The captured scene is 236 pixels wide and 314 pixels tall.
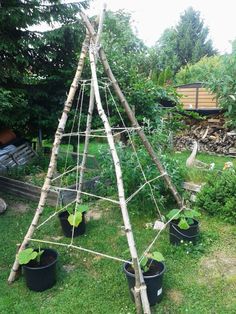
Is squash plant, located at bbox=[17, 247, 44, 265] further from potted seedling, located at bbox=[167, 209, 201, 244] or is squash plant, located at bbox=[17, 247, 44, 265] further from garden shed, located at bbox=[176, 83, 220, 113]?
garden shed, located at bbox=[176, 83, 220, 113]

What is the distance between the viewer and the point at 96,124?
24.3ft

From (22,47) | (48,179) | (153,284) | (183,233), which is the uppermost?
(22,47)

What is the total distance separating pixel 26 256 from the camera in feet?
A: 10.9

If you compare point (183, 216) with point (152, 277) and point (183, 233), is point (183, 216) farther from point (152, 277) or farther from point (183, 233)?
point (152, 277)

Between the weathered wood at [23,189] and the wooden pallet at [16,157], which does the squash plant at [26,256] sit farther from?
the wooden pallet at [16,157]

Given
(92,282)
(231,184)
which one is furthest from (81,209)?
(231,184)

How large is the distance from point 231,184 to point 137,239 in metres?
1.69

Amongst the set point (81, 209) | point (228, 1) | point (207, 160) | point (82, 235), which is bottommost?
point (207, 160)

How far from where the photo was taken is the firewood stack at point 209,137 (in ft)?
34.0

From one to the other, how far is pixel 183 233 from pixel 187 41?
33.4m

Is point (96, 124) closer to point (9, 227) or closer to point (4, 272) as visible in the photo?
point (9, 227)

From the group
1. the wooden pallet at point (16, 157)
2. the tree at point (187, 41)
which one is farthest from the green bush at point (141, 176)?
the tree at point (187, 41)

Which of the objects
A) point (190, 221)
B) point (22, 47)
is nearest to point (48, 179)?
point (190, 221)

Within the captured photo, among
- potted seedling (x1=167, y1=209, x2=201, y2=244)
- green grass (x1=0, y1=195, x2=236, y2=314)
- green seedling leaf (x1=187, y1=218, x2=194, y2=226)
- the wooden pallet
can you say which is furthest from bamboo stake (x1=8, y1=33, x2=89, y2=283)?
the wooden pallet
